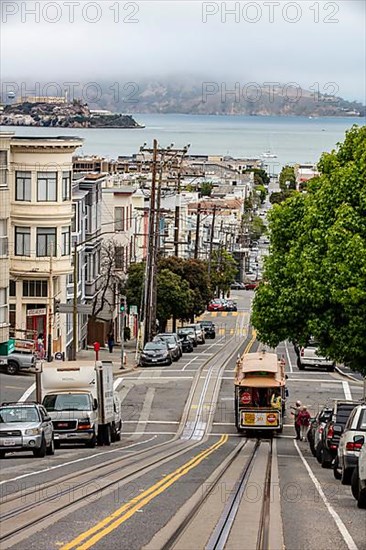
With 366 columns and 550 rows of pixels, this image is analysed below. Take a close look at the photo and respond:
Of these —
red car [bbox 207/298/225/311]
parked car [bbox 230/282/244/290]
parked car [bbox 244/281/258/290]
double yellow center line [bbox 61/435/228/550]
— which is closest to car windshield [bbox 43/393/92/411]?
double yellow center line [bbox 61/435/228/550]

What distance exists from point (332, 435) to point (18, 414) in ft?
26.2

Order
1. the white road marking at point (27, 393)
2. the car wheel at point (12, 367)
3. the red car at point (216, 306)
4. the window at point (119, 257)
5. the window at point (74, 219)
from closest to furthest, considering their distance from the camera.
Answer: the white road marking at point (27, 393)
the car wheel at point (12, 367)
the window at point (74, 219)
the window at point (119, 257)
the red car at point (216, 306)

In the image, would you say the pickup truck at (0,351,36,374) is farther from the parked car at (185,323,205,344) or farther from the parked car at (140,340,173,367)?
the parked car at (185,323,205,344)

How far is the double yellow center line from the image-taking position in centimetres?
1570

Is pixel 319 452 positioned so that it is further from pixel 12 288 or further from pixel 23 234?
pixel 12 288

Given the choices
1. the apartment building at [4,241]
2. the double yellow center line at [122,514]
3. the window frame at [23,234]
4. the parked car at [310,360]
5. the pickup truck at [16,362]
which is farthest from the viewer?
the parked car at [310,360]

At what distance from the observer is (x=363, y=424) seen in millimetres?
24219

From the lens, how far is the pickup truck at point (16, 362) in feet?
189

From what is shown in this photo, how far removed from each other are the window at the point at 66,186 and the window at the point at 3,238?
7.37 metres

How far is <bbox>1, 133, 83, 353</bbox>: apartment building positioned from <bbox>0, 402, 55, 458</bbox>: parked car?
28879mm

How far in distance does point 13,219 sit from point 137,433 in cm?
2081

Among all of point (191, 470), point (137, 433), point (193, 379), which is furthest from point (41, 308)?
point (191, 470)

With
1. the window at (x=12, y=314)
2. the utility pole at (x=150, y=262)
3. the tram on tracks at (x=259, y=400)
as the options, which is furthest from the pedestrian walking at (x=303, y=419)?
the utility pole at (x=150, y=262)

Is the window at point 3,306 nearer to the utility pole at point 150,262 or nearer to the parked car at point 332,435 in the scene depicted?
the utility pole at point 150,262
